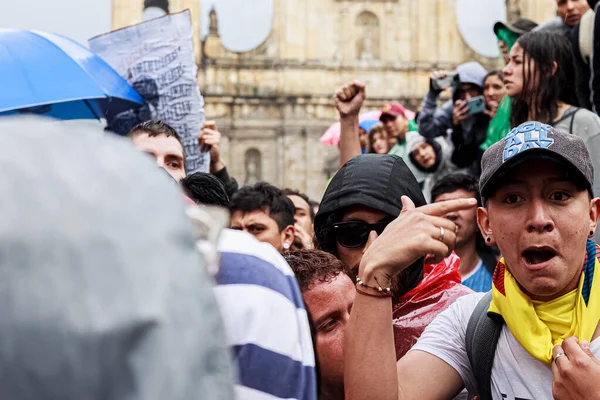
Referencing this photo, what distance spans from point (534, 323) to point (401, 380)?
1.13ft

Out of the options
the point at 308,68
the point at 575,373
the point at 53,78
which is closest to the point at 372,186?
the point at 575,373

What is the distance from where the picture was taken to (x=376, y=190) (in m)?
2.69

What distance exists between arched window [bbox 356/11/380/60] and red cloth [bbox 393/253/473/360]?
21317mm

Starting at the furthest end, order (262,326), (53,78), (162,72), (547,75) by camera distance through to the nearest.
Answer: (162,72)
(53,78)
(547,75)
(262,326)

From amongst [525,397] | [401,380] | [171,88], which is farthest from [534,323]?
[171,88]

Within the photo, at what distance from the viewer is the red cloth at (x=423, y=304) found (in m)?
2.50

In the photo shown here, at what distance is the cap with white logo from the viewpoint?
6.42 feet

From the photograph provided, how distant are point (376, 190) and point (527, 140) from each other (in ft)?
2.54

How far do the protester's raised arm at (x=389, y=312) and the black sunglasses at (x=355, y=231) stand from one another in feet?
2.41

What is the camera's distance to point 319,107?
72.9ft

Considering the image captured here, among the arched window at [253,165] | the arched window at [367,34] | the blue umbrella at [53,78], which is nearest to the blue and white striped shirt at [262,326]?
the blue umbrella at [53,78]

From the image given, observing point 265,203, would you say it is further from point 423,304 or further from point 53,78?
point 423,304

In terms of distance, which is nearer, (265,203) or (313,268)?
(313,268)

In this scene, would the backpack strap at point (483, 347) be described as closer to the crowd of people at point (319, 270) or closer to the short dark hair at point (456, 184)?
the crowd of people at point (319, 270)
